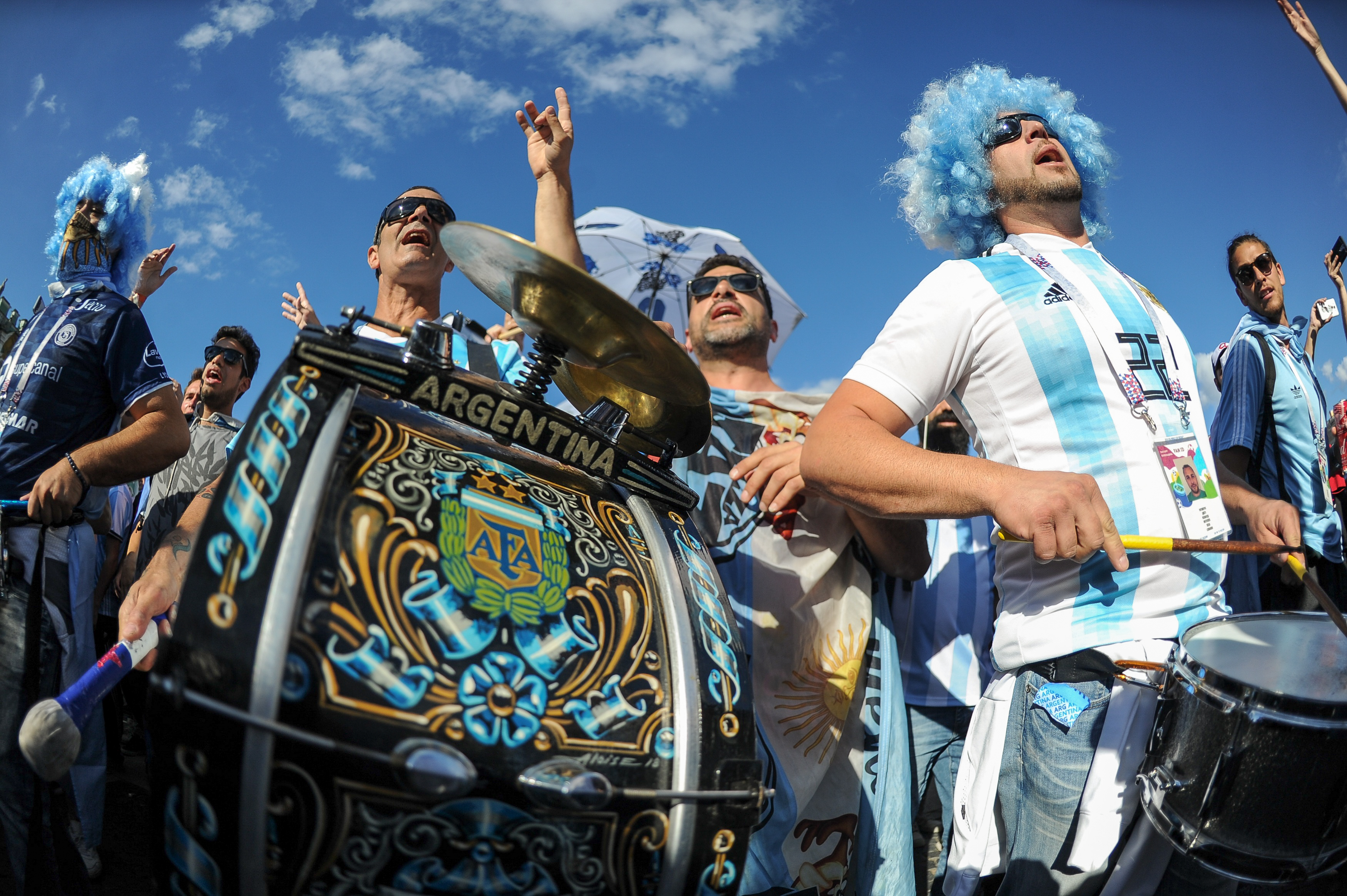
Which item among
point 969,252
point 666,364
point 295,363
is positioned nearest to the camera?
point 295,363

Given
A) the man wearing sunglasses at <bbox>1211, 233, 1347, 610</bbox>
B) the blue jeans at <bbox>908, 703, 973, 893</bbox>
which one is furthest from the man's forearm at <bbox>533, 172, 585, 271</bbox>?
the man wearing sunglasses at <bbox>1211, 233, 1347, 610</bbox>

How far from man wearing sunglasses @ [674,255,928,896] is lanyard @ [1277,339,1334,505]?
8.24 ft

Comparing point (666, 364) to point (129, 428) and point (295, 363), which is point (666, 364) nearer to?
point (295, 363)

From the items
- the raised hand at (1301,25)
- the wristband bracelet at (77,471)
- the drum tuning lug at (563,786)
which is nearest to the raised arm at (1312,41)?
the raised hand at (1301,25)

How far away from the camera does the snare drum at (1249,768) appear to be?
1402 millimetres

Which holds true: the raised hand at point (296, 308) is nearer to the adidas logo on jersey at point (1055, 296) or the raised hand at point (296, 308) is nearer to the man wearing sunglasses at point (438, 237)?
the man wearing sunglasses at point (438, 237)

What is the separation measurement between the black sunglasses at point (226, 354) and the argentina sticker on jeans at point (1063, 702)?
17.1 ft

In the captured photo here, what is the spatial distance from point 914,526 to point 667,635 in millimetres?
1716

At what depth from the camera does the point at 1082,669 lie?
1645 millimetres

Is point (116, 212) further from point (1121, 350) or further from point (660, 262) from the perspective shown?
point (1121, 350)

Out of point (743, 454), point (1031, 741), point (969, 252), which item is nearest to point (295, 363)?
point (1031, 741)

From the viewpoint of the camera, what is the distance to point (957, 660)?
3.48m

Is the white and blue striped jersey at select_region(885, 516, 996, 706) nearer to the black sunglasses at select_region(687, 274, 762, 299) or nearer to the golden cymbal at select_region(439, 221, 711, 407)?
the black sunglasses at select_region(687, 274, 762, 299)

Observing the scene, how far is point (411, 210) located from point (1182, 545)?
267 centimetres
